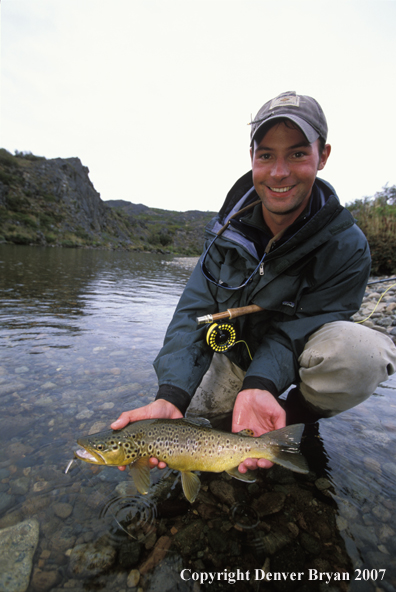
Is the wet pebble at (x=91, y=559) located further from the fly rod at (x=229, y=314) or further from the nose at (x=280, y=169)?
the nose at (x=280, y=169)

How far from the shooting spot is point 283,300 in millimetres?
3064

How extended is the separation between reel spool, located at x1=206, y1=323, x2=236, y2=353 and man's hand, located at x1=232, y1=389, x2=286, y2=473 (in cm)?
58

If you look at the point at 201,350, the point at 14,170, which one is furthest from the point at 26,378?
the point at 14,170

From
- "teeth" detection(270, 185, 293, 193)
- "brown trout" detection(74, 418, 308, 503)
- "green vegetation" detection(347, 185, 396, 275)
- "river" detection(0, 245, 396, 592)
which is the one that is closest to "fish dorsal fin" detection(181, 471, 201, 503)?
"brown trout" detection(74, 418, 308, 503)

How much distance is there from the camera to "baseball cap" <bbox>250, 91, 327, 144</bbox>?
2689 mm

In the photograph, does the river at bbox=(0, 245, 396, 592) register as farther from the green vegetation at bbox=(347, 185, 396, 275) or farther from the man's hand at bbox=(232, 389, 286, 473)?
the green vegetation at bbox=(347, 185, 396, 275)

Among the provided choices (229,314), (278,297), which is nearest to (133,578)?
(229,314)

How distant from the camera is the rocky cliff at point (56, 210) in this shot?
1900 inches

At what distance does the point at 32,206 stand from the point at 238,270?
64256 millimetres

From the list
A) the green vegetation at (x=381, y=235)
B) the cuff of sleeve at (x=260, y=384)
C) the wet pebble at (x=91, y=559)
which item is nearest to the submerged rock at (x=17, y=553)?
the wet pebble at (x=91, y=559)

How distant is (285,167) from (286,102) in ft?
1.88

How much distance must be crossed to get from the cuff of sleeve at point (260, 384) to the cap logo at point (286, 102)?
7.82ft

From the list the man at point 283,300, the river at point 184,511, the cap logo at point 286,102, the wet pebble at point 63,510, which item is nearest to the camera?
the river at point 184,511

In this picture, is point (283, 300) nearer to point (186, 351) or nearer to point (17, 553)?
point (186, 351)
